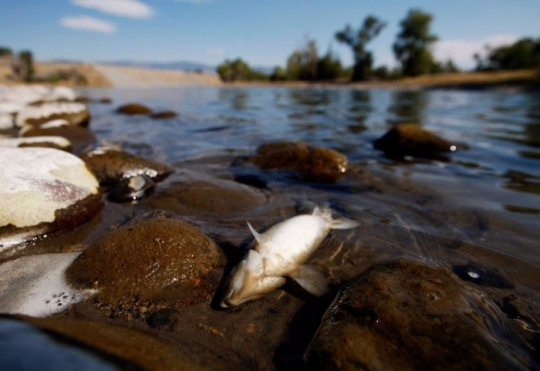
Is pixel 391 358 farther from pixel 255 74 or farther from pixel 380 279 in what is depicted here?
pixel 255 74

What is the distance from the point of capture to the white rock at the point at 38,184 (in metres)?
2.83

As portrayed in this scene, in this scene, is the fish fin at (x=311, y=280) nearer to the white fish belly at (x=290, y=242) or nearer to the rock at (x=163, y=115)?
the white fish belly at (x=290, y=242)

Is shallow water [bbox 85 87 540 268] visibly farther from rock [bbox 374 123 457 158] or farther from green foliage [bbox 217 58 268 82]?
green foliage [bbox 217 58 268 82]

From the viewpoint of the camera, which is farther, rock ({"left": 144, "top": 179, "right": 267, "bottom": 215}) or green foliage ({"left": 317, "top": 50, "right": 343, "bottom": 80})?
green foliage ({"left": 317, "top": 50, "right": 343, "bottom": 80})

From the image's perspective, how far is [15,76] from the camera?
43031 millimetres

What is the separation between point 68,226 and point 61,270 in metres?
0.92

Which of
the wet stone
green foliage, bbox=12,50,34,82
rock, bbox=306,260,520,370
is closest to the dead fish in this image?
rock, bbox=306,260,520,370

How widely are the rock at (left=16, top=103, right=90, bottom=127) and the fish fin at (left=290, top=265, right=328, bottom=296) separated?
861cm

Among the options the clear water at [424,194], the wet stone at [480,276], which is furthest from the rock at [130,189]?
the wet stone at [480,276]

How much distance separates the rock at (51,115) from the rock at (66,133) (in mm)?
1267

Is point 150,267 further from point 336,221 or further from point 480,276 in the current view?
point 480,276

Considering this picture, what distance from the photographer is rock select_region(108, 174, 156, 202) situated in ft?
13.0

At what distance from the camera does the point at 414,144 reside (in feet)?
21.2

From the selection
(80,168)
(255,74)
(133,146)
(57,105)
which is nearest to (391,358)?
(80,168)
